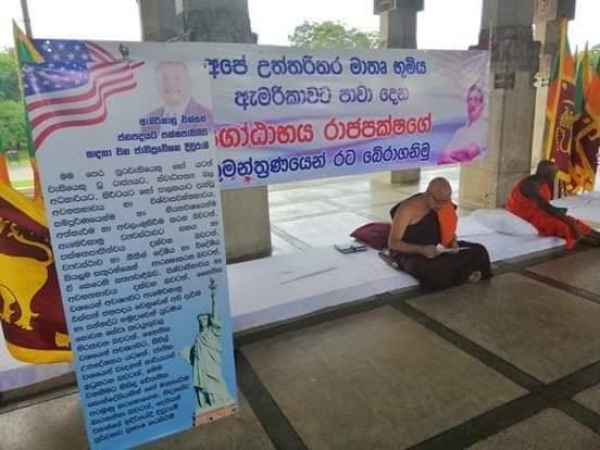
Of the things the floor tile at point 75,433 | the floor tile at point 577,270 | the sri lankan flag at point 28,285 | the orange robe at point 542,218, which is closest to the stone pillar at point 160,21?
the sri lankan flag at point 28,285

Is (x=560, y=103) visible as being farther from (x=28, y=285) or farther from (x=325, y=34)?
(x=325, y=34)

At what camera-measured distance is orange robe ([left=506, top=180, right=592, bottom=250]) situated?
4727 mm

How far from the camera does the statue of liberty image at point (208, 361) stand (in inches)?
87.6

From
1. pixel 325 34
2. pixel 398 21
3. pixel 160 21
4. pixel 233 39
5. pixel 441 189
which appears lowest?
pixel 441 189

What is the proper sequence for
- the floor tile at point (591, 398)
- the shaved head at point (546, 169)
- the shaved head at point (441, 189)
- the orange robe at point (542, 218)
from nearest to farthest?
the floor tile at point (591, 398) < the shaved head at point (441, 189) < the orange robe at point (542, 218) < the shaved head at point (546, 169)

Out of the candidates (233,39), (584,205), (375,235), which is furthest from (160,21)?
(584,205)

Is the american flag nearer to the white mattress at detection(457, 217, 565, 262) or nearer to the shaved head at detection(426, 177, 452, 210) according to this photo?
the shaved head at detection(426, 177, 452, 210)

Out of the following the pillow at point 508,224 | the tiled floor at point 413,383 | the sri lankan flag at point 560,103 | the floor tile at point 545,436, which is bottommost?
the floor tile at point 545,436

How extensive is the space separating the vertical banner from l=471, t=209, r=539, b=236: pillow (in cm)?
365

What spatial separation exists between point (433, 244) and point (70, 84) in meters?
3.02

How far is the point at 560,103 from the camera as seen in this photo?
604 centimetres

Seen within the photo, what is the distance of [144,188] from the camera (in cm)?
201

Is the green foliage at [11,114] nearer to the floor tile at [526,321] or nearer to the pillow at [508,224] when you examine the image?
the floor tile at [526,321]

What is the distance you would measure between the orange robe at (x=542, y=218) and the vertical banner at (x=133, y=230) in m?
3.85
